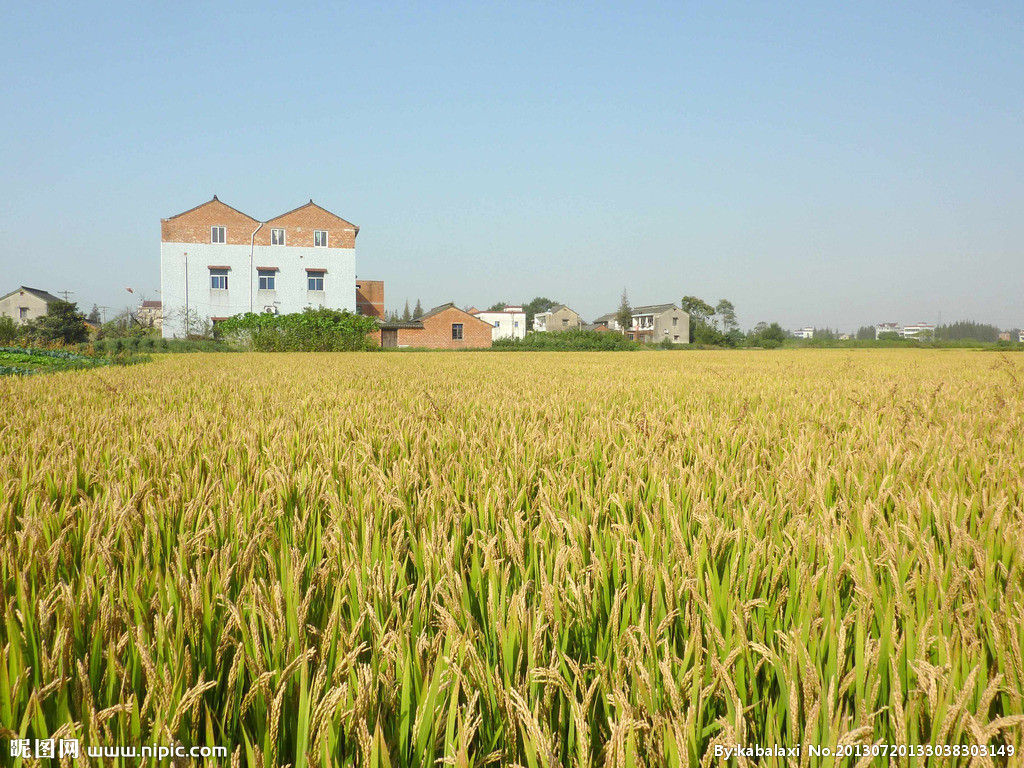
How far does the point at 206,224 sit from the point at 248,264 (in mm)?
3923

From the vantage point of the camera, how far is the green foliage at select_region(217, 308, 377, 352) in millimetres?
31641

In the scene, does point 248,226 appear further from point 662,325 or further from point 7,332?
point 662,325

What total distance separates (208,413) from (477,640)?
3.74 metres

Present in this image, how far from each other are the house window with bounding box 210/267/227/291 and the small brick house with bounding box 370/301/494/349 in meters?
12.5

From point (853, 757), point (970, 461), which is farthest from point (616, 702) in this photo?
point (970, 461)

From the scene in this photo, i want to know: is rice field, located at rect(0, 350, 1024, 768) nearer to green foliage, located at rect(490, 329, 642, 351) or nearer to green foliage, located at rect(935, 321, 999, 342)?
green foliage, located at rect(490, 329, 642, 351)

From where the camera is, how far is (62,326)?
35.7 m

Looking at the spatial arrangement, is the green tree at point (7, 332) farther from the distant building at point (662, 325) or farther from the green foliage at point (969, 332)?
the green foliage at point (969, 332)

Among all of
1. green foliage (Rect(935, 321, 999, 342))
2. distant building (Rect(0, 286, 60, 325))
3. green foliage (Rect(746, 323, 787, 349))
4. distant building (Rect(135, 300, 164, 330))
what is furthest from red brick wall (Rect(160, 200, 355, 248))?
green foliage (Rect(935, 321, 999, 342))

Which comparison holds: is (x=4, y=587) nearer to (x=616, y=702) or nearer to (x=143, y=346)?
(x=616, y=702)

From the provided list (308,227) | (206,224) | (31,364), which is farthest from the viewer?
(308,227)

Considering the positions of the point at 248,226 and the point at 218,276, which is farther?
the point at 248,226

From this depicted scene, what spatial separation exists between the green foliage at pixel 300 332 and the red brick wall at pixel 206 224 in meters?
12.7

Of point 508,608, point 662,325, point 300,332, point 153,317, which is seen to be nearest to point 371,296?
point 153,317
